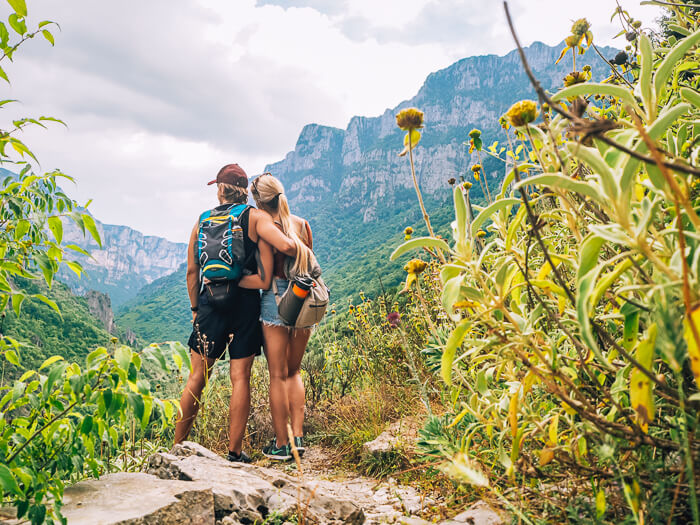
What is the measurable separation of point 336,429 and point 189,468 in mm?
1871

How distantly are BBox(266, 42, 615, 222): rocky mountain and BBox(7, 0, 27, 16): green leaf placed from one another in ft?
299

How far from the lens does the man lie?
2809 mm

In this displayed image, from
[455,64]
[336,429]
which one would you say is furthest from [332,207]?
[336,429]

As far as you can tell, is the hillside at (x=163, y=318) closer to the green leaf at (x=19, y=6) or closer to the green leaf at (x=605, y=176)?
the green leaf at (x=19, y=6)

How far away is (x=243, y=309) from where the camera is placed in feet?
9.61

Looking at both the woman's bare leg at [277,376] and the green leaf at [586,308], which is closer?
the green leaf at [586,308]

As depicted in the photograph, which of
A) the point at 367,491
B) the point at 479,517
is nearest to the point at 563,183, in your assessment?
the point at 479,517

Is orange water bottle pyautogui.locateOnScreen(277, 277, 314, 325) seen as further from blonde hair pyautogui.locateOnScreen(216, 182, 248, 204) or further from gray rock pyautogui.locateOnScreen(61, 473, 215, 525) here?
gray rock pyautogui.locateOnScreen(61, 473, 215, 525)

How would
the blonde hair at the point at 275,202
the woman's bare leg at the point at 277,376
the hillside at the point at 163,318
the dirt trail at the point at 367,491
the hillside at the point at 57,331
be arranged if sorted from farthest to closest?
the hillside at the point at 163,318 < the hillside at the point at 57,331 < the blonde hair at the point at 275,202 < the woman's bare leg at the point at 277,376 < the dirt trail at the point at 367,491

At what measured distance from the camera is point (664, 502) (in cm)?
85

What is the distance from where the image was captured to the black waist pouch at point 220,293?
2.79m

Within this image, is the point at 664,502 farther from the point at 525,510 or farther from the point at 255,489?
the point at 255,489

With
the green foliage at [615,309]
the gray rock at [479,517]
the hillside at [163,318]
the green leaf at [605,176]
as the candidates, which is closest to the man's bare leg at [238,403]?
the gray rock at [479,517]

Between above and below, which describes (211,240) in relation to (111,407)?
above
